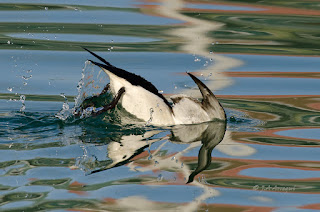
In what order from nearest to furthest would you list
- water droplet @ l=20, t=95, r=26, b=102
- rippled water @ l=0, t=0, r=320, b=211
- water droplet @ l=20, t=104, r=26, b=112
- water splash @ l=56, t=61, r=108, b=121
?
rippled water @ l=0, t=0, r=320, b=211 < water splash @ l=56, t=61, r=108, b=121 < water droplet @ l=20, t=104, r=26, b=112 < water droplet @ l=20, t=95, r=26, b=102

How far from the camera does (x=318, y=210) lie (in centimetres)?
550

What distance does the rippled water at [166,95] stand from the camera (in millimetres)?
5707

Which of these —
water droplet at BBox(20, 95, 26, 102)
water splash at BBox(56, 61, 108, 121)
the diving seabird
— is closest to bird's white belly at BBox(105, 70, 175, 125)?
the diving seabird

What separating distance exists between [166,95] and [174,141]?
6.44 ft

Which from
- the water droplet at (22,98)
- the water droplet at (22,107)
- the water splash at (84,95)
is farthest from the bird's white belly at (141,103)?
the water droplet at (22,98)

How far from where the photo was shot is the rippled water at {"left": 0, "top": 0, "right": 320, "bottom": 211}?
18.7 feet

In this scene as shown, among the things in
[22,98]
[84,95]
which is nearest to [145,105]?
[84,95]

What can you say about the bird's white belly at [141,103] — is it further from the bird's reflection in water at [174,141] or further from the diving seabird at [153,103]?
the bird's reflection in water at [174,141]

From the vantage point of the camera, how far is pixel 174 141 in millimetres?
7016

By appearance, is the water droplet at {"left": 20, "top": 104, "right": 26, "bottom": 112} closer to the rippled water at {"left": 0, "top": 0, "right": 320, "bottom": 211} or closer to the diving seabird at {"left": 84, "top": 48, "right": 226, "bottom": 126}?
the rippled water at {"left": 0, "top": 0, "right": 320, "bottom": 211}

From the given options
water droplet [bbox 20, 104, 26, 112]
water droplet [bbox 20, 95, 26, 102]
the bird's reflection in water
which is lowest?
the bird's reflection in water

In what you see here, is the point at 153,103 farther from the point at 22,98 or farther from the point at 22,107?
the point at 22,98

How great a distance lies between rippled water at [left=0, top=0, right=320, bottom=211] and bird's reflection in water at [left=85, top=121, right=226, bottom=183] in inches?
0.7

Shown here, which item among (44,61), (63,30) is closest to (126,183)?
(44,61)
